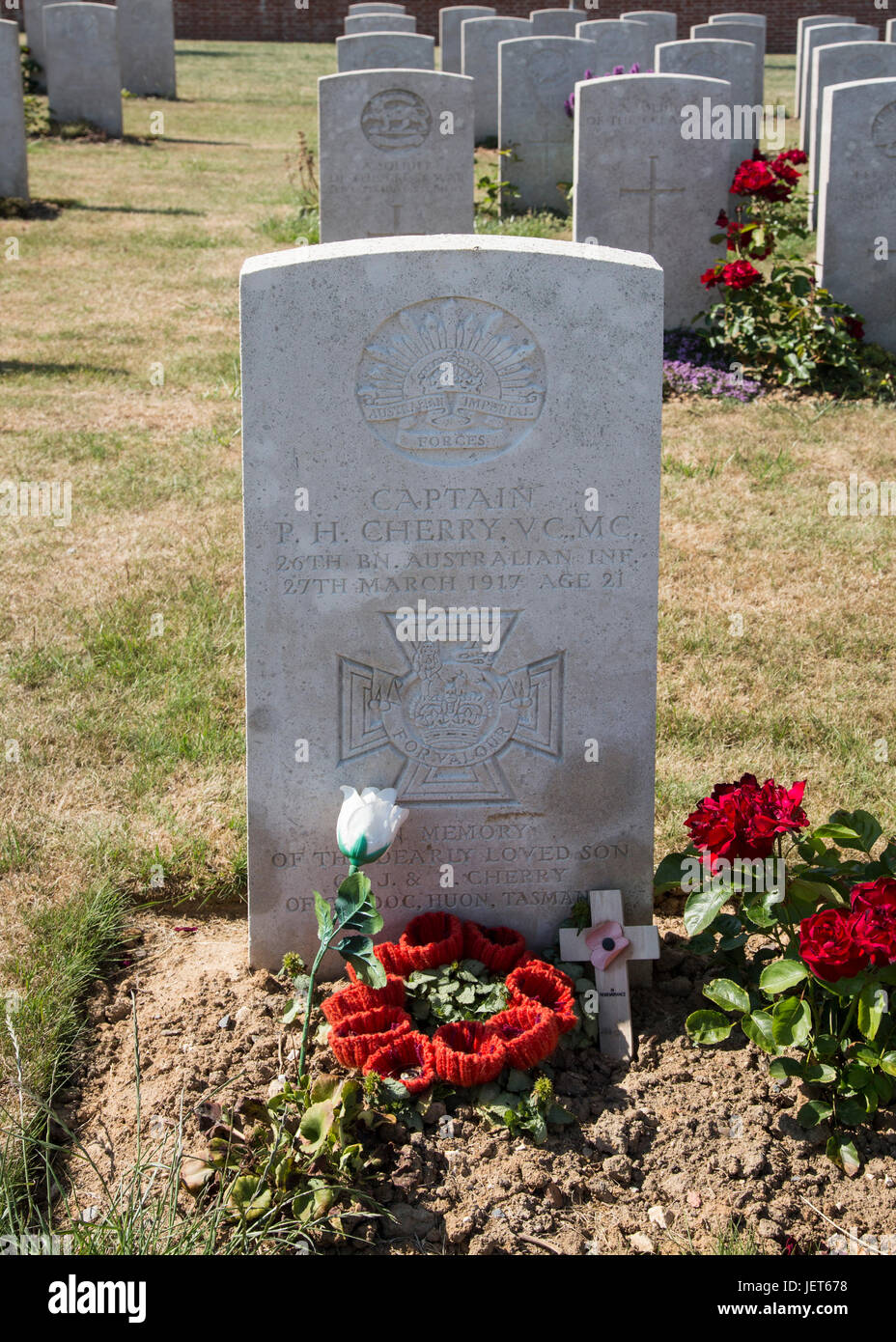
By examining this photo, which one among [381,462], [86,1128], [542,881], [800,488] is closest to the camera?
[86,1128]

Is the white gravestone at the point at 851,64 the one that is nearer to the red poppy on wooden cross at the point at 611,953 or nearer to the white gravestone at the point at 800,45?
the white gravestone at the point at 800,45

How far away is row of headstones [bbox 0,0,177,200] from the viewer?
36.9 ft

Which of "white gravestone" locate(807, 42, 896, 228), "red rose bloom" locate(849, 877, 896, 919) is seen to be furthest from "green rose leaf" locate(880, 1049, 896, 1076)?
"white gravestone" locate(807, 42, 896, 228)

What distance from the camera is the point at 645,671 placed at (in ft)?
9.64

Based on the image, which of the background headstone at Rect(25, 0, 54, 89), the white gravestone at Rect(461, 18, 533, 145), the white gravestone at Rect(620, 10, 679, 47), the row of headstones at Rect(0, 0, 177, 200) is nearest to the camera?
the row of headstones at Rect(0, 0, 177, 200)

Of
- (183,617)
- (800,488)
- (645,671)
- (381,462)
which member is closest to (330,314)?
(381,462)

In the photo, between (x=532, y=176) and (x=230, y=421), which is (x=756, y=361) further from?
(x=532, y=176)

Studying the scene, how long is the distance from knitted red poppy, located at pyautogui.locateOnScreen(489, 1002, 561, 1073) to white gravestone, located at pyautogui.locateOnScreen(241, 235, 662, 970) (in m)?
0.37

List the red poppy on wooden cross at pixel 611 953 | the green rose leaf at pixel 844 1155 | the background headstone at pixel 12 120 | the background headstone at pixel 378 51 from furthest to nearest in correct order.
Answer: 1. the background headstone at pixel 12 120
2. the background headstone at pixel 378 51
3. the red poppy on wooden cross at pixel 611 953
4. the green rose leaf at pixel 844 1155

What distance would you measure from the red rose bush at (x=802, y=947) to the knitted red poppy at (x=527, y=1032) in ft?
0.90

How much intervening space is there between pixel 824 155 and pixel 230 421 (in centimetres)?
374

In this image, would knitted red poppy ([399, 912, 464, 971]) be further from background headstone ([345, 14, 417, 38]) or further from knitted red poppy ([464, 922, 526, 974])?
background headstone ([345, 14, 417, 38])

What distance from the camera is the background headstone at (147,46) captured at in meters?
18.7

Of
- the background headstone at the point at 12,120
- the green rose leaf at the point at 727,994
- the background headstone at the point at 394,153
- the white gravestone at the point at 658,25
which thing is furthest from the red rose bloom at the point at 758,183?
the white gravestone at the point at 658,25
